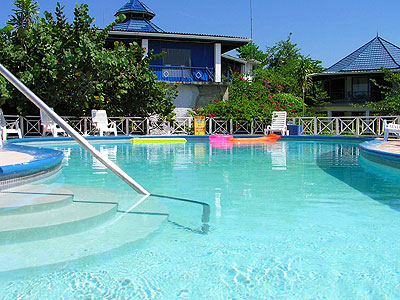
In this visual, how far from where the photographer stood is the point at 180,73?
23.4 m

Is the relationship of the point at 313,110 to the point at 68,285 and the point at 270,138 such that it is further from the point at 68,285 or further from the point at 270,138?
the point at 68,285

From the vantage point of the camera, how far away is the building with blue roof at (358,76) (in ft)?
96.4

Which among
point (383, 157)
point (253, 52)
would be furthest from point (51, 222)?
point (253, 52)

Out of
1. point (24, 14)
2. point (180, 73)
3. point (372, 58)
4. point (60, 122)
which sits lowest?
point (60, 122)

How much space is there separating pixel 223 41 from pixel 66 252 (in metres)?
21.9

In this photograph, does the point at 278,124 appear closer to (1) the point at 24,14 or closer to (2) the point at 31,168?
(1) the point at 24,14

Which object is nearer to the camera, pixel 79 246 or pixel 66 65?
pixel 79 246

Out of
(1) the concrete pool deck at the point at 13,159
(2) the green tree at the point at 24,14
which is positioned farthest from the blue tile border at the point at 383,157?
(2) the green tree at the point at 24,14

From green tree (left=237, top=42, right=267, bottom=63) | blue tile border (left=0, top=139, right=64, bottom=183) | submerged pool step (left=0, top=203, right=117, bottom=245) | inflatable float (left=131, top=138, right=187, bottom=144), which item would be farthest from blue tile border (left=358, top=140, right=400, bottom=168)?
green tree (left=237, top=42, right=267, bottom=63)

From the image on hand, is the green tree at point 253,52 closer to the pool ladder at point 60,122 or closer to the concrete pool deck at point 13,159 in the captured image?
the concrete pool deck at point 13,159

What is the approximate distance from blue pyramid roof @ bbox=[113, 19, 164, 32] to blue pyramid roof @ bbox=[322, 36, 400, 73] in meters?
13.3

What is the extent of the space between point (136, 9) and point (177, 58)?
602 cm

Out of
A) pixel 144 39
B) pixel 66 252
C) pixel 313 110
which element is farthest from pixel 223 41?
pixel 66 252

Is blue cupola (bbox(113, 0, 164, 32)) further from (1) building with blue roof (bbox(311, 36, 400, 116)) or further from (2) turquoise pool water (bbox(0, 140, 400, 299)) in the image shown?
(2) turquoise pool water (bbox(0, 140, 400, 299))
